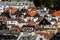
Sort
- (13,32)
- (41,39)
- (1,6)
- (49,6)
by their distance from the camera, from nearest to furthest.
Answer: (41,39) < (13,32) < (1,6) < (49,6)

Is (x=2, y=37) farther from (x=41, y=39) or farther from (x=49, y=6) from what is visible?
(x=49, y=6)

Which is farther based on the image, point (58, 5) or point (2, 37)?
point (58, 5)

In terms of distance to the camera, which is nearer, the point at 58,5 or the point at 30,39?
the point at 30,39

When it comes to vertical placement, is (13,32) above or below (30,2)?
above

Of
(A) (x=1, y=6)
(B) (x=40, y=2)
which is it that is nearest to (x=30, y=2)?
(B) (x=40, y=2)

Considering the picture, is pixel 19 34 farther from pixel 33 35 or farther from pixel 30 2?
pixel 30 2

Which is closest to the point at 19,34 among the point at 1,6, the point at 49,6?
the point at 1,6

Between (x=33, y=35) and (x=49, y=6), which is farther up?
(x=33, y=35)

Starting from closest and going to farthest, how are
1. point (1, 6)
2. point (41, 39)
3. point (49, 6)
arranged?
point (41, 39), point (1, 6), point (49, 6)

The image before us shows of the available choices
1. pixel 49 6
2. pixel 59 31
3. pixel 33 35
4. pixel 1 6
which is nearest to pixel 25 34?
pixel 33 35

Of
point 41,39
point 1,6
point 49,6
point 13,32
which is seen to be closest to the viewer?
point 41,39
